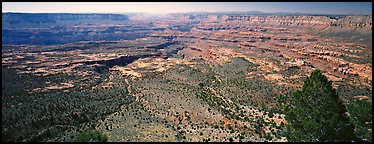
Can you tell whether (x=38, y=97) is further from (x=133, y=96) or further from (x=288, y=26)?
(x=288, y=26)

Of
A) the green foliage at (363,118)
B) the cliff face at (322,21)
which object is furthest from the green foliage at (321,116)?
the cliff face at (322,21)

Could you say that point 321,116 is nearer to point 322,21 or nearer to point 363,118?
point 363,118

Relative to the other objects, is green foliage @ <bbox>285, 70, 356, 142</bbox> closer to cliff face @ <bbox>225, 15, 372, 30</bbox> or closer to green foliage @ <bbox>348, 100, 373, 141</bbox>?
green foliage @ <bbox>348, 100, 373, 141</bbox>

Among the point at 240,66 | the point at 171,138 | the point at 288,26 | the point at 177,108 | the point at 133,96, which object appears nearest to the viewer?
the point at 171,138

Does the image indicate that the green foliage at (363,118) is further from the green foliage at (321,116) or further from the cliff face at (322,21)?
the cliff face at (322,21)

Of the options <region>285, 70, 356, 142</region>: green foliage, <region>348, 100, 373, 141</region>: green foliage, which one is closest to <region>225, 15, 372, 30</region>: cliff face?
<region>348, 100, 373, 141</region>: green foliage

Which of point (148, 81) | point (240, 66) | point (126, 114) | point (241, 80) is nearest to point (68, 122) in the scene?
point (126, 114)

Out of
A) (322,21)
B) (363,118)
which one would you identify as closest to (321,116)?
(363,118)

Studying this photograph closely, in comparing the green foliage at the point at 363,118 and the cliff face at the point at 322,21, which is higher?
the cliff face at the point at 322,21
